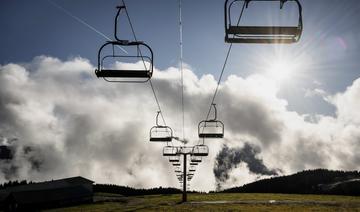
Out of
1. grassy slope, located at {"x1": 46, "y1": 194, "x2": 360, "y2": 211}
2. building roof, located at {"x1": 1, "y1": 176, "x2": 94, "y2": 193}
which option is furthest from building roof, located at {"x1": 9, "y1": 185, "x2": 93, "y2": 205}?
grassy slope, located at {"x1": 46, "y1": 194, "x2": 360, "y2": 211}

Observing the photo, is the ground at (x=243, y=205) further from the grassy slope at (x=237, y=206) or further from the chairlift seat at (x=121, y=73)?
the chairlift seat at (x=121, y=73)

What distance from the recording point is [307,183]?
579 feet

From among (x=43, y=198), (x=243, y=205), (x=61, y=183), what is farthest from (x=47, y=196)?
(x=243, y=205)

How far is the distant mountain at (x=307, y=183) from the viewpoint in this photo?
14900cm

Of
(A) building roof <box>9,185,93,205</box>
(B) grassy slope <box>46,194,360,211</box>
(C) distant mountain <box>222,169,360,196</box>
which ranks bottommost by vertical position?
(B) grassy slope <box>46,194,360,211</box>

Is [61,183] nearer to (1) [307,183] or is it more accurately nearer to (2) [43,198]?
(2) [43,198]

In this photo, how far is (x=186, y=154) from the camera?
6794 cm

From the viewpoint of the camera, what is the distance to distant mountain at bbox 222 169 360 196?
14900 centimetres

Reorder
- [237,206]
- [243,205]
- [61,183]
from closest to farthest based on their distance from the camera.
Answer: [237,206]
[243,205]
[61,183]

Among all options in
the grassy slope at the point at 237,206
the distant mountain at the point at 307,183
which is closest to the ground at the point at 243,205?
the grassy slope at the point at 237,206

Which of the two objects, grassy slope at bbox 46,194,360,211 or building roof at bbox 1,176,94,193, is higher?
building roof at bbox 1,176,94,193

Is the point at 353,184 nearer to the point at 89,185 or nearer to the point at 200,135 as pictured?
the point at 89,185

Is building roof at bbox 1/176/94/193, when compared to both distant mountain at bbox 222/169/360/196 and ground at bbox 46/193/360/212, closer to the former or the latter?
ground at bbox 46/193/360/212

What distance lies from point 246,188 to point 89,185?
66810 millimetres
